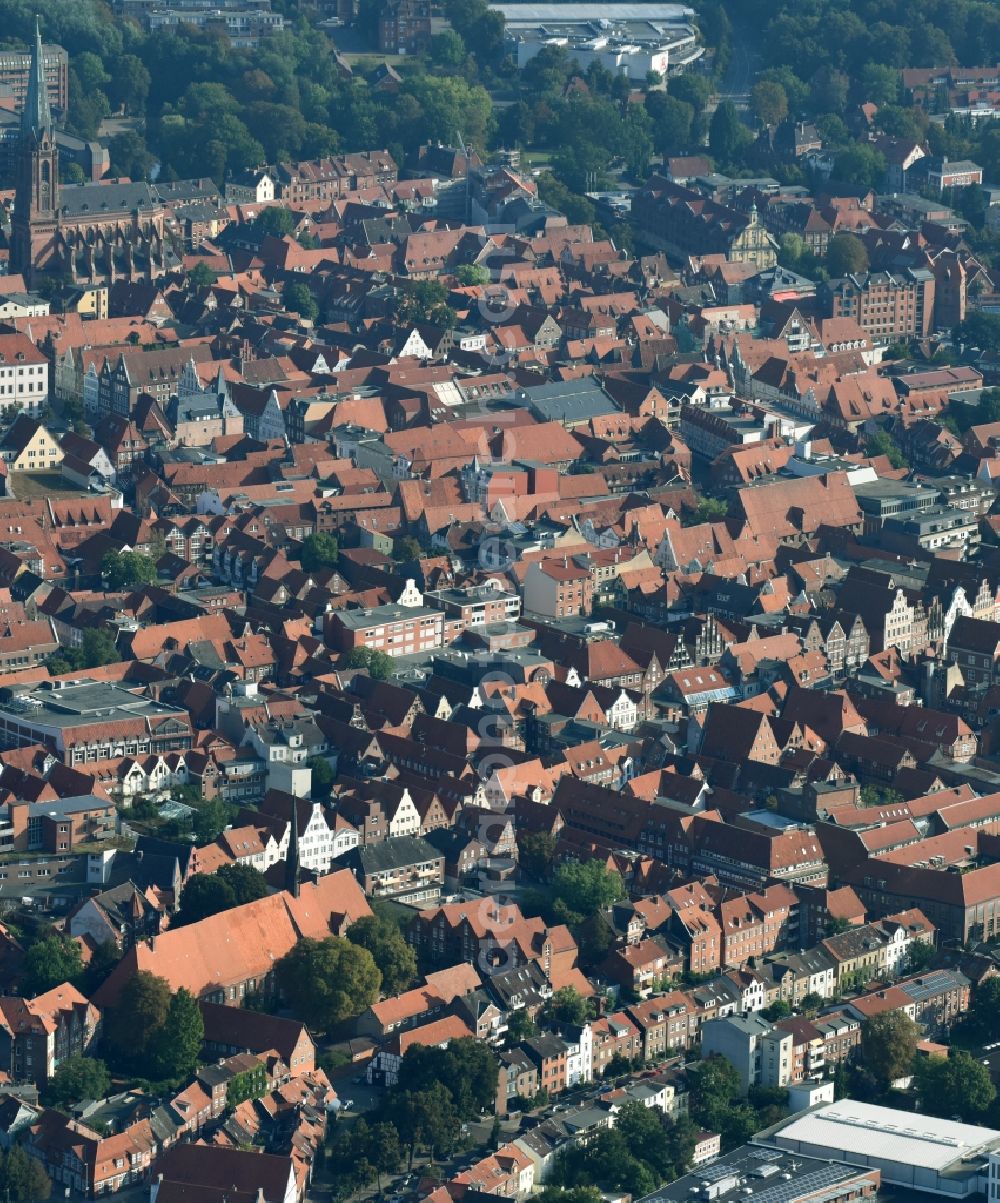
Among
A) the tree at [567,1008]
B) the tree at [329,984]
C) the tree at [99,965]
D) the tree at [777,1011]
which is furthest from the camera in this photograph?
the tree at [777,1011]

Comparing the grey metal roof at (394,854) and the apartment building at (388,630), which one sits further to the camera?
the apartment building at (388,630)

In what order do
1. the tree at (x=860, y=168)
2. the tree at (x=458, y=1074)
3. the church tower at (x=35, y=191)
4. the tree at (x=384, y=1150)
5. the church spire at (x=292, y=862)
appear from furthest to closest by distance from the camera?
1. the tree at (x=860, y=168)
2. the church tower at (x=35, y=191)
3. the church spire at (x=292, y=862)
4. the tree at (x=458, y=1074)
5. the tree at (x=384, y=1150)

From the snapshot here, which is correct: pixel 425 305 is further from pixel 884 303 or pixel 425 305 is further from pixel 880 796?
pixel 880 796

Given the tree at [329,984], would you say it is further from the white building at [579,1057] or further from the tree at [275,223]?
the tree at [275,223]

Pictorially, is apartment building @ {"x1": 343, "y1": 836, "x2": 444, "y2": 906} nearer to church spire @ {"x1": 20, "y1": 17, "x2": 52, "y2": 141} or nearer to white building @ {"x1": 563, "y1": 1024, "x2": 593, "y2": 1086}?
white building @ {"x1": 563, "y1": 1024, "x2": 593, "y2": 1086}

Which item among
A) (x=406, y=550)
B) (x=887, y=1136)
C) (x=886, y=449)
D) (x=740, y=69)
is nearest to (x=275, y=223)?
(x=886, y=449)

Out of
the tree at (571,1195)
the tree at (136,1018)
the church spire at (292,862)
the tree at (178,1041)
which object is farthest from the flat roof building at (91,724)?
the tree at (571,1195)
